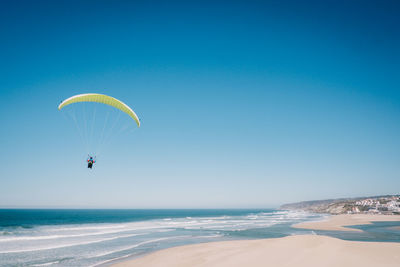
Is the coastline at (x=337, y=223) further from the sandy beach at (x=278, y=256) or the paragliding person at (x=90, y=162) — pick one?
the paragliding person at (x=90, y=162)

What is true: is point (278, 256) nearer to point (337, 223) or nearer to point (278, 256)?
point (278, 256)

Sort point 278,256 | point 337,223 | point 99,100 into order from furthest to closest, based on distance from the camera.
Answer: point 337,223
point 99,100
point 278,256

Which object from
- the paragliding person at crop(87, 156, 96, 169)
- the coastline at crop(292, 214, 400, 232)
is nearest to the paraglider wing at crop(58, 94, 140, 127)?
the paragliding person at crop(87, 156, 96, 169)

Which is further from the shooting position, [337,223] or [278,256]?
[337,223]

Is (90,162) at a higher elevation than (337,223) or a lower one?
higher

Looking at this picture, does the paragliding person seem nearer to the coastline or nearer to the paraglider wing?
the paraglider wing

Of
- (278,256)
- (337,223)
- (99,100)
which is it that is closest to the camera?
(278,256)

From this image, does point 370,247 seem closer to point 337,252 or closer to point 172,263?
point 337,252

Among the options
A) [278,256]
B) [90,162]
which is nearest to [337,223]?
[278,256]

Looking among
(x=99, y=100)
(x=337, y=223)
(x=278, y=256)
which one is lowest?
(x=337, y=223)

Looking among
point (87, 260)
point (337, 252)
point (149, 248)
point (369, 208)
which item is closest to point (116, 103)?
point (87, 260)

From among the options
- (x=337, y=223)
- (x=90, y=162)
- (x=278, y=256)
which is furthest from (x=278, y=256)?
(x=337, y=223)
